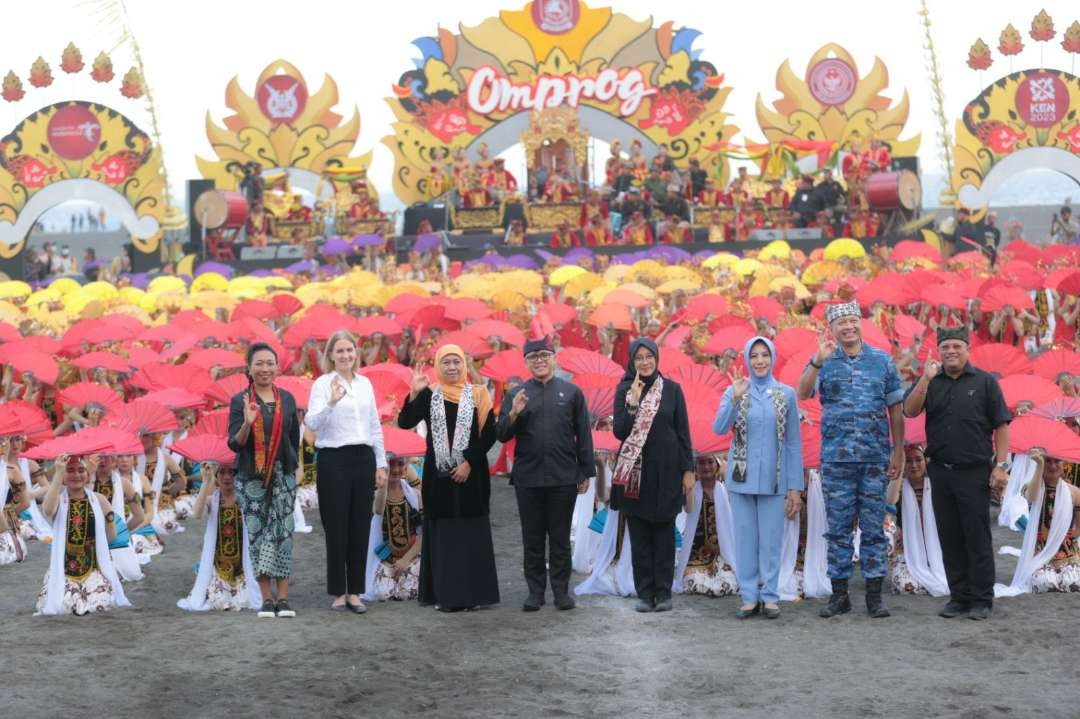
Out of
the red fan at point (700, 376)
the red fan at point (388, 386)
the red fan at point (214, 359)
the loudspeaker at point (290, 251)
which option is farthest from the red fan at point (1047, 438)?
the loudspeaker at point (290, 251)

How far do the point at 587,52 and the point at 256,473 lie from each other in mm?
31080

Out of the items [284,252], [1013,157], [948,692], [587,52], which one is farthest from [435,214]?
[948,692]

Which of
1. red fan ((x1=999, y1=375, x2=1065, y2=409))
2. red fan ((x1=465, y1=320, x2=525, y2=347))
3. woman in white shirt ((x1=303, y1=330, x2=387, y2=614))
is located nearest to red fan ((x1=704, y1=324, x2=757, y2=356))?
red fan ((x1=465, y1=320, x2=525, y2=347))

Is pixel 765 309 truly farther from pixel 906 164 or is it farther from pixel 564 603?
pixel 906 164

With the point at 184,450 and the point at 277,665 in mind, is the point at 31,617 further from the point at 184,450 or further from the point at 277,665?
the point at 277,665

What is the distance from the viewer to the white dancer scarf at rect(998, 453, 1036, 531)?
10562 mm

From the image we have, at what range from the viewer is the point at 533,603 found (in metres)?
8.12

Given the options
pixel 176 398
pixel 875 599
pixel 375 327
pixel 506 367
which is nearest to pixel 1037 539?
pixel 875 599

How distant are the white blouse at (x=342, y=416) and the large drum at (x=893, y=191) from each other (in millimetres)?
24527

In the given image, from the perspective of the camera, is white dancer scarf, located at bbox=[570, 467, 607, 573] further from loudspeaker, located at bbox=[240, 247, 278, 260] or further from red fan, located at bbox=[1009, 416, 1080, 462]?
loudspeaker, located at bbox=[240, 247, 278, 260]

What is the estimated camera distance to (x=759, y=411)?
792cm

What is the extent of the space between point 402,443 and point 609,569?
4.40 ft

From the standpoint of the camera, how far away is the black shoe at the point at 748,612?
7945 mm

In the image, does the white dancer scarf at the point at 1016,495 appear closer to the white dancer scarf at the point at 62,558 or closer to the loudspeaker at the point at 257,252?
the white dancer scarf at the point at 62,558
